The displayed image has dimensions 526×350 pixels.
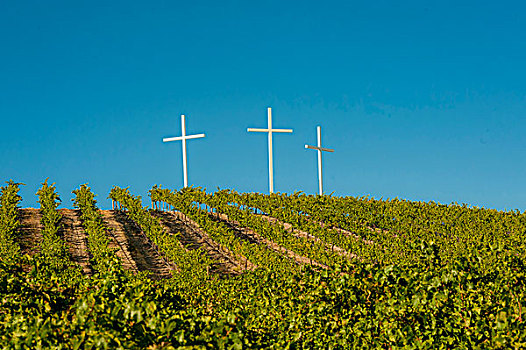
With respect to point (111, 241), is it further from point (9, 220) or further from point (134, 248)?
point (9, 220)

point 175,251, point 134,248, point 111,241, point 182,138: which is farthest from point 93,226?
point 182,138

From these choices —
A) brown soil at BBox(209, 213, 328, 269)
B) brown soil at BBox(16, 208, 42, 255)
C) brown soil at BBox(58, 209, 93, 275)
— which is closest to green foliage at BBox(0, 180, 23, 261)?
brown soil at BBox(16, 208, 42, 255)

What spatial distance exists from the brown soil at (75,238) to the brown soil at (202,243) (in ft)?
12.1

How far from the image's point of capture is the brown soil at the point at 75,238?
18.6 metres

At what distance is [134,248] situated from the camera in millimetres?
20641

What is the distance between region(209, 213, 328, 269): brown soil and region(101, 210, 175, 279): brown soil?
14.3 feet

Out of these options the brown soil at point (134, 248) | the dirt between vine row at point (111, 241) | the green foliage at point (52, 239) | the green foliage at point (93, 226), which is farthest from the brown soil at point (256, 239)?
the green foliage at point (52, 239)

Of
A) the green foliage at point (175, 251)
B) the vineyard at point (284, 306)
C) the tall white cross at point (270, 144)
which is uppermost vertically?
the tall white cross at point (270, 144)

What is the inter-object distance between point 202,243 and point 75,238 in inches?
216

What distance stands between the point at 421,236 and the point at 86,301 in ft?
57.3

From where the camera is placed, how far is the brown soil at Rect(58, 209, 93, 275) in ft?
61.1

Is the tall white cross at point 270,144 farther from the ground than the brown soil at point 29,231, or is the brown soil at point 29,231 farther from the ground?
the tall white cross at point 270,144

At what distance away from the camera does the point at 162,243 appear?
19.8 meters

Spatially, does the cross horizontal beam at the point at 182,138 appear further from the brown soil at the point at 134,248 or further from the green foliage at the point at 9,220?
the green foliage at the point at 9,220
